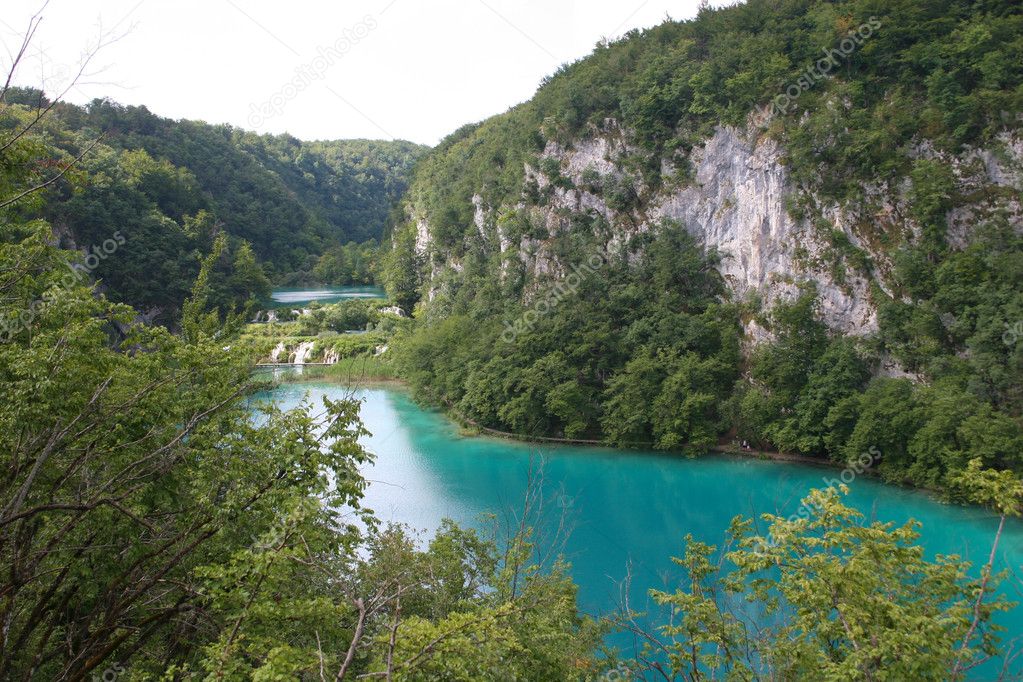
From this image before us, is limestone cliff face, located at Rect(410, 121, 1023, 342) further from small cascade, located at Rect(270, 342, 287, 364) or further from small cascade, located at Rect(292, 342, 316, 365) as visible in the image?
small cascade, located at Rect(270, 342, 287, 364)

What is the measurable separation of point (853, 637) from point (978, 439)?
16.1 meters

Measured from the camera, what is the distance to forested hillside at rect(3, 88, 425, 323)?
37.6 metres

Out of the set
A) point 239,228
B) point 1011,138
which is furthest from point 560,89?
point 239,228

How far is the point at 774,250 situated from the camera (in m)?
26.5

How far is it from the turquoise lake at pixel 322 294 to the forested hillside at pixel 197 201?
1.23 meters

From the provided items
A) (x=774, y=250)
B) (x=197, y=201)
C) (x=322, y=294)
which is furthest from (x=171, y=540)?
(x=322, y=294)

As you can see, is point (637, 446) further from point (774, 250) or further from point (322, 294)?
point (322, 294)

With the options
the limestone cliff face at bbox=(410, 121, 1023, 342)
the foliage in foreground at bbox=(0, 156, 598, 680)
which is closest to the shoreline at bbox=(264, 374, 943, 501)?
the limestone cliff face at bbox=(410, 121, 1023, 342)

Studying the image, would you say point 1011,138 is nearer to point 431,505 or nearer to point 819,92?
point 819,92

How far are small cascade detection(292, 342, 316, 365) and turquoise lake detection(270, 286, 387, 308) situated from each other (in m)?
14.6

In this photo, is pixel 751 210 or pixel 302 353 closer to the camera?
pixel 751 210

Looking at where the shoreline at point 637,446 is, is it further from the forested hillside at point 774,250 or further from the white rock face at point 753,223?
the white rock face at point 753,223

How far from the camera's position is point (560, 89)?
37125 millimetres

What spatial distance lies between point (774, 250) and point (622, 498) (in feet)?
36.9
